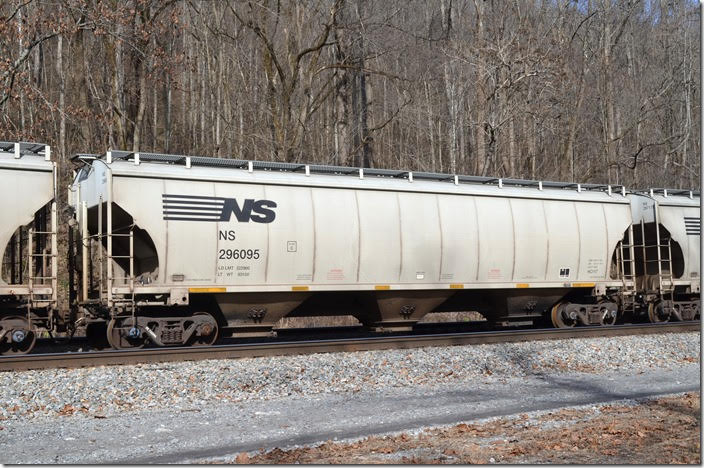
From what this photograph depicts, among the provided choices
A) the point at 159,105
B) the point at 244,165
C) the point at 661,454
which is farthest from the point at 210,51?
the point at 661,454

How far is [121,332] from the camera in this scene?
13.8m

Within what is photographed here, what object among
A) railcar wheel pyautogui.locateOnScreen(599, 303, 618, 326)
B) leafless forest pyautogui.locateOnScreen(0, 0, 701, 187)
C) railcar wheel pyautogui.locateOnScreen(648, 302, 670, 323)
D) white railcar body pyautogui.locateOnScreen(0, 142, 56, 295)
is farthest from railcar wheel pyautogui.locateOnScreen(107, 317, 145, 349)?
→ railcar wheel pyautogui.locateOnScreen(648, 302, 670, 323)

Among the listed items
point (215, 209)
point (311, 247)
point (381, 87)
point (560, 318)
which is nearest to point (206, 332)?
point (215, 209)

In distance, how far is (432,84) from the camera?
37.8 m

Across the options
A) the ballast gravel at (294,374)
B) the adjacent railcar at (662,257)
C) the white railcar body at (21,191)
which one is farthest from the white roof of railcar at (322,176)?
the ballast gravel at (294,374)

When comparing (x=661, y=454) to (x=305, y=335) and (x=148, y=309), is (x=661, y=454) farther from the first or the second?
(x=305, y=335)

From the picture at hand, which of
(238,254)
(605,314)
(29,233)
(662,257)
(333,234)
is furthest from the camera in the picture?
(662,257)

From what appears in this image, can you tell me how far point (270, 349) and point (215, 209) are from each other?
2.94 meters

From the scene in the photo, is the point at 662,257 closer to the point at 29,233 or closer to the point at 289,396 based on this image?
the point at 289,396

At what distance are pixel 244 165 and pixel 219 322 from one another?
3.22 meters

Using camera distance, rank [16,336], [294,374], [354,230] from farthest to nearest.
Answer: [354,230] < [16,336] < [294,374]

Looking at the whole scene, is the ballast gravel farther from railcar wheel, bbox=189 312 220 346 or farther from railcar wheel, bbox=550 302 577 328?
railcar wheel, bbox=550 302 577 328

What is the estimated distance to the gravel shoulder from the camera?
795cm

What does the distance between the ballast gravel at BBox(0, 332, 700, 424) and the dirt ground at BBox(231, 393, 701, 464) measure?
2.84m
